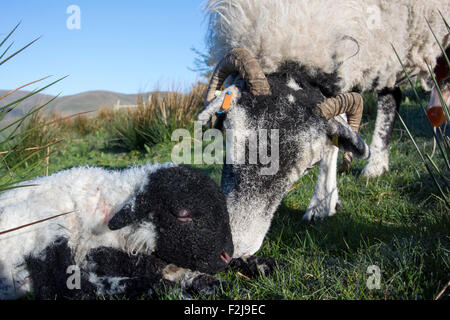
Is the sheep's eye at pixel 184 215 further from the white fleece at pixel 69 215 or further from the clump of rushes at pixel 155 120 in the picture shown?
the clump of rushes at pixel 155 120

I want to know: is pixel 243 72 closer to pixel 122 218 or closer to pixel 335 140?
pixel 335 140

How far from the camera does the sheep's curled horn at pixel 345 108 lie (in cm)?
289

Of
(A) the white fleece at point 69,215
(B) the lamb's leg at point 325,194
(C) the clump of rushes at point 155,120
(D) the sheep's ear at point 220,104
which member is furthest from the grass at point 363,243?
(C) the clump of rushes at point 155,120

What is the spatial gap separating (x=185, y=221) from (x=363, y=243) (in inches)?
58.3

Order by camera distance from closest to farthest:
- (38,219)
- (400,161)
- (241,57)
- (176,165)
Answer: (38,219), (176,165), (241,57), (400,161)

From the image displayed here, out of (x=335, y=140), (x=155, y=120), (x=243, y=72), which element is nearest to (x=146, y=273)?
(x=243, y=72)

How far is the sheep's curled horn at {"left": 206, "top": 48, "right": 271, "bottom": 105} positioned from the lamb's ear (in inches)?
24.4

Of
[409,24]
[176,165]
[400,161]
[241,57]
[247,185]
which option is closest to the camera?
[176,165]

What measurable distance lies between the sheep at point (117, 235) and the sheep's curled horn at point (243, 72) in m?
0.99

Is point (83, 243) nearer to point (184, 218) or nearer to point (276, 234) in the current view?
point (184, 218)

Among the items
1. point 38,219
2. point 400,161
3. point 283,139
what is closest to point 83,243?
point 38,219

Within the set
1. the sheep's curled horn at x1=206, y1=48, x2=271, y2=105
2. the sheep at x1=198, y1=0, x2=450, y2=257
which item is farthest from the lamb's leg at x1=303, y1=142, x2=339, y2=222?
the sheep's curled horn at x1=206, y1=48, x2=271, y2=105

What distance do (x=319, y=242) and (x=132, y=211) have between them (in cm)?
152

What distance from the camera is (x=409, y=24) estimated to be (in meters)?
3.87
